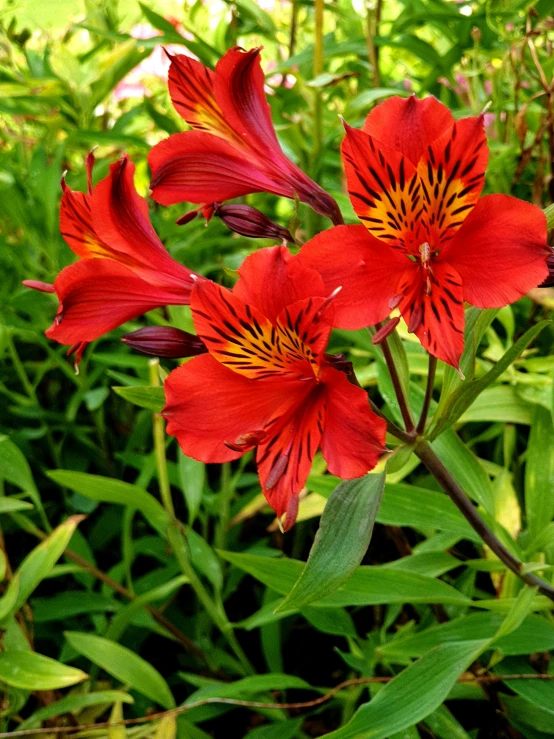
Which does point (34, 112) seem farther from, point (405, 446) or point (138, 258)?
point (405, 446)

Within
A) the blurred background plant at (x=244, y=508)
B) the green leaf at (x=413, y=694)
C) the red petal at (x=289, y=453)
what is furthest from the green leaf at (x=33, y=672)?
the red petal at (x=289, y=453)

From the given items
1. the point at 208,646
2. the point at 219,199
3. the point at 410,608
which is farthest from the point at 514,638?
the point at 219,199

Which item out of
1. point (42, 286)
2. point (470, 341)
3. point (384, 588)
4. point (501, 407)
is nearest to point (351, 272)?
point (470, 341)

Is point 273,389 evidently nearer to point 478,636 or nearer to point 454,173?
point 454,173

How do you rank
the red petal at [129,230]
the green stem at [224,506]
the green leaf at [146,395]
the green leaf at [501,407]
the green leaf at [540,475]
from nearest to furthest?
the red petal at [129,230]
the green leaf at [146,395]
the green leaf at [540,475]
the green leaf at [501,407]
the green stem at [224,506]

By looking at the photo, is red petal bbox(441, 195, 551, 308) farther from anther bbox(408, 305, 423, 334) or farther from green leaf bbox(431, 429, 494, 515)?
green leaf bbox(431, 429, 494, 515)

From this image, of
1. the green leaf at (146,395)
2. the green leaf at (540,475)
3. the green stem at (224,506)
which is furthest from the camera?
the green stem at (224,506)

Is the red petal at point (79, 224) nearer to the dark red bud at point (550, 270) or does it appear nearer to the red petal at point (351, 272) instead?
the red petal at point (351, 272)
